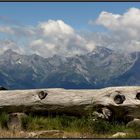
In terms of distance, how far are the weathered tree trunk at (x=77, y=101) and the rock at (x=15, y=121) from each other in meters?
0.79

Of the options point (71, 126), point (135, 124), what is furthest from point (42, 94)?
point (135, 124)

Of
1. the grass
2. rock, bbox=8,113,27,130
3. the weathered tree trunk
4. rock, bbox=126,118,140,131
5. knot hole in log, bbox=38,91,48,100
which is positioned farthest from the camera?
knot hole in log, bbox=38,91,48,100

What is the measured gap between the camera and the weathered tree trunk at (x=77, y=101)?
16609 millimetres

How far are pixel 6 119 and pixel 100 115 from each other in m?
3.31

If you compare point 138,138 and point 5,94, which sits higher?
point 5,94

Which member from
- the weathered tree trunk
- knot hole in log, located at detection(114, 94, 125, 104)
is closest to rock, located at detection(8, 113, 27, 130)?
the weathered tree trunk

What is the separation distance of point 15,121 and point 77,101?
2.26 metres

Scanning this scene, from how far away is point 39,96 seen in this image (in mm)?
17688

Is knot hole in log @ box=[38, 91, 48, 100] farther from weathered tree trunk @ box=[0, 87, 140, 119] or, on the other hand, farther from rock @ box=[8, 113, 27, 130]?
rock @ box=[8, 113, 27, 130]

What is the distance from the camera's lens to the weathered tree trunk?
54.5 feet

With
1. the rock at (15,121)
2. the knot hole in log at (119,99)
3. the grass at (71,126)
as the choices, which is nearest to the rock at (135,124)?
the grass at (71,126)

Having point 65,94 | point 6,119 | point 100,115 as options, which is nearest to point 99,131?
point 100,115

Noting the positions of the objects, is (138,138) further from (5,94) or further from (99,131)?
(5,94)

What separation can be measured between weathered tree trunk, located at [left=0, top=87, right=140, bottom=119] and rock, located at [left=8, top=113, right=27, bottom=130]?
31.2 inches
